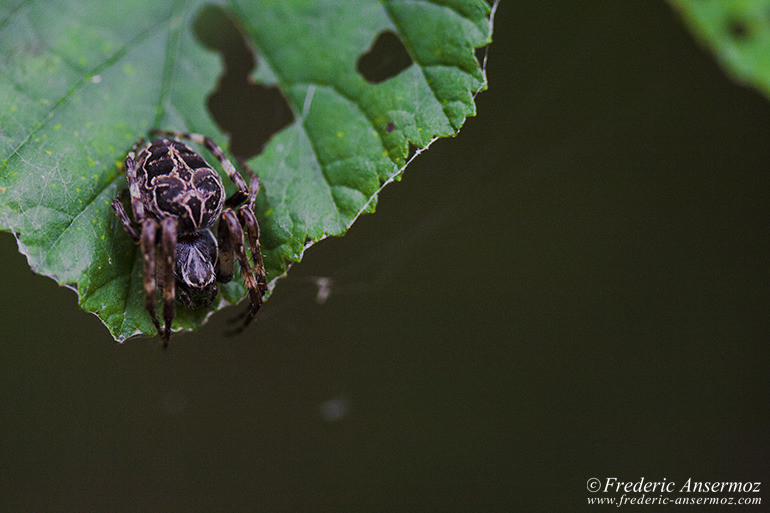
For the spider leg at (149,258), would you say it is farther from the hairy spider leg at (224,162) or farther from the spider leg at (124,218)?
the hairy spider leg at (224,162)

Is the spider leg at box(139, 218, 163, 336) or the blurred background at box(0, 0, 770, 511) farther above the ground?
the spider leg at box(139, 218, 163, 336)

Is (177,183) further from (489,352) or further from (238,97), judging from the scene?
(489,352)

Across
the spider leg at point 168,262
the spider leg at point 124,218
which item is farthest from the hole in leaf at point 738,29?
the spider leg at point 124,218

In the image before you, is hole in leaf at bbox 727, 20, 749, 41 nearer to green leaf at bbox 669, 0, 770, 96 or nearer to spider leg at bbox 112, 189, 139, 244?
green leaf at bbox 669, 0, 770, 96

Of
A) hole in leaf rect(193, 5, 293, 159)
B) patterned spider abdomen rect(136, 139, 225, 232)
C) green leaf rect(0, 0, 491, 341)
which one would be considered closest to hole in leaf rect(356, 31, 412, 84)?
green leaf rect(0, 0, 491, 341)

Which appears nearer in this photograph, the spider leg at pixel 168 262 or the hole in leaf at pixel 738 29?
the spider leg at pixel 168 262

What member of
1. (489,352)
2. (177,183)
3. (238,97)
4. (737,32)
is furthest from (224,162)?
(489,352)

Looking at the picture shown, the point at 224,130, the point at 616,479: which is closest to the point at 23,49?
the point at 224,130
